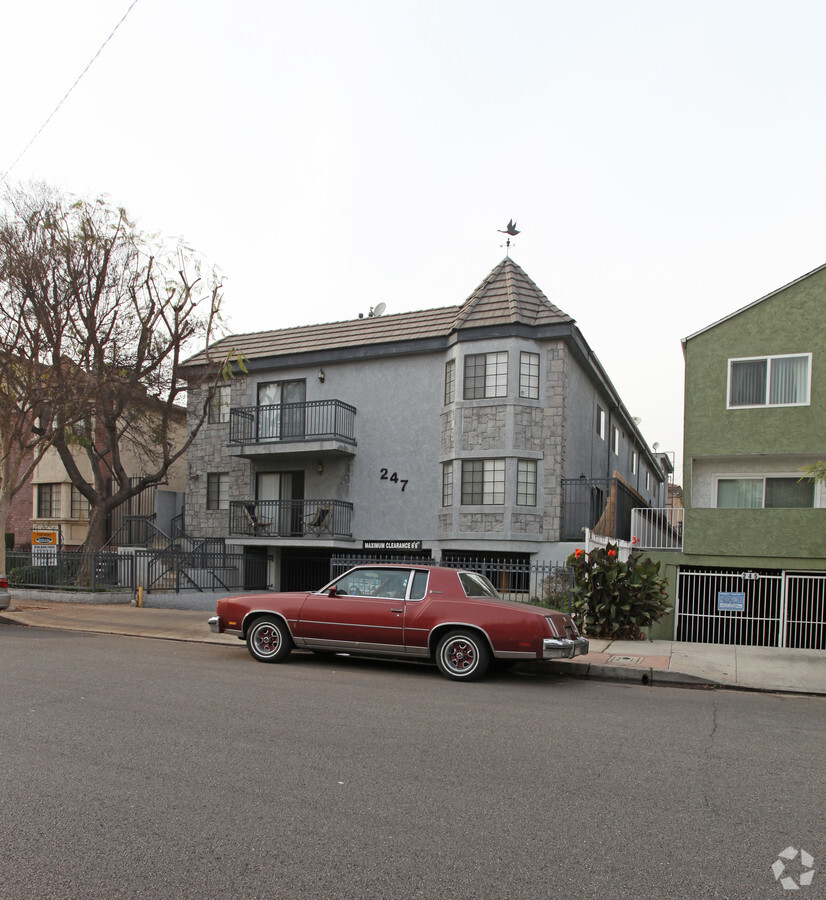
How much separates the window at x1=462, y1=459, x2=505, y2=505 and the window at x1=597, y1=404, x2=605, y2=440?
588 centimetres

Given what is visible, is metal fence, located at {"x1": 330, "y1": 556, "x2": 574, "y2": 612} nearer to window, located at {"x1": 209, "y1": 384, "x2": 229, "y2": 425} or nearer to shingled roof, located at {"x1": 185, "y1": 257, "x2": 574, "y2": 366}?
shingled roof, located at {"x1": 185, "y1": 257, "x2": 574, "y2": 366}

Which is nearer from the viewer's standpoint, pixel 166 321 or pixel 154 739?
pixel 154 739

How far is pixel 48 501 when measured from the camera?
30000 mm

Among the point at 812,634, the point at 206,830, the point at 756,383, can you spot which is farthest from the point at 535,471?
the point at 206,830

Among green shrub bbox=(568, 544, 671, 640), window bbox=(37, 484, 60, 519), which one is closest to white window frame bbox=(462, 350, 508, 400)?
green shrub bbox=(568, 544, 671, 640)

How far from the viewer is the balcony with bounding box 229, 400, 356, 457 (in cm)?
2203

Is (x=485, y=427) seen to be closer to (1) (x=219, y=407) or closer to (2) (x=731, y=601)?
(2) (x=731, y=601)

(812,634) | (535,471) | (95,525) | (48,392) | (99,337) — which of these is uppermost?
(99,337)

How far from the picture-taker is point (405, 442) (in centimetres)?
2186

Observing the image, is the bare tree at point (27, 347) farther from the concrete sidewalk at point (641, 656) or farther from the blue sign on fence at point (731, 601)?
the blue sign on fence at point (731, 601)

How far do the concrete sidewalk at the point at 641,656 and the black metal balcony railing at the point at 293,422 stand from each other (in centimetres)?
687

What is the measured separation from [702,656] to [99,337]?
619 inches

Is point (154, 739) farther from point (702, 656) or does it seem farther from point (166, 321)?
point (166, 321)

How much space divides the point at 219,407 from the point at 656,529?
44.2 ft
